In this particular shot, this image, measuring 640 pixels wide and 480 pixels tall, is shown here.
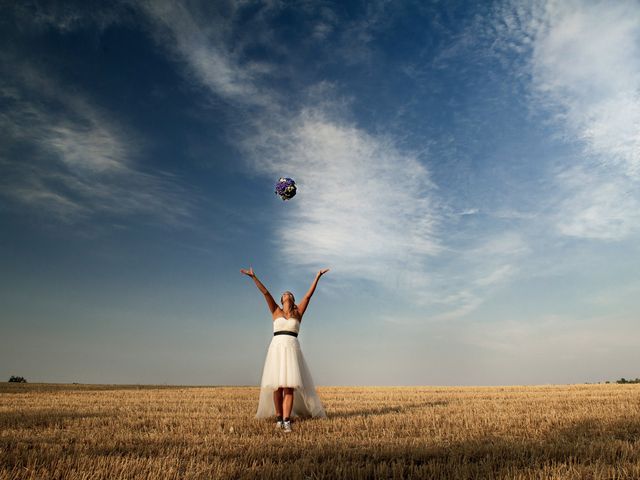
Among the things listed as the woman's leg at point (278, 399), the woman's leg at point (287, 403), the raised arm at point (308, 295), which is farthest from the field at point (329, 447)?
the raised arm at point (308, 295)

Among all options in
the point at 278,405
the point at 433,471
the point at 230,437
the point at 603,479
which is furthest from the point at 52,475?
the point at 603,479

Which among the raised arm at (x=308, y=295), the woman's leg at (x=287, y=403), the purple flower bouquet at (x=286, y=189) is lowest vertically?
the woman's leg at (x=287, y=403)

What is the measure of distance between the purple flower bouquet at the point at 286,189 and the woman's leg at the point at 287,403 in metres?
4.56

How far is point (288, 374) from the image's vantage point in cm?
1103

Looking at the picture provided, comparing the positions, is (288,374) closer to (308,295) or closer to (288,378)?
(288,378)

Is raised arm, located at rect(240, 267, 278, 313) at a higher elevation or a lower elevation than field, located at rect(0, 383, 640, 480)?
higher

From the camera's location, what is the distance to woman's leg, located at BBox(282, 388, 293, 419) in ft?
34.8

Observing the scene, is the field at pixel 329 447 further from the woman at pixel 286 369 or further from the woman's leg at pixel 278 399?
the woman's leg at pixel 278 399

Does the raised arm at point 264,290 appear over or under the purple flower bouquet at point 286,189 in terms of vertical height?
under

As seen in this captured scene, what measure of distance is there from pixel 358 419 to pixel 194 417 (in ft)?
13.2

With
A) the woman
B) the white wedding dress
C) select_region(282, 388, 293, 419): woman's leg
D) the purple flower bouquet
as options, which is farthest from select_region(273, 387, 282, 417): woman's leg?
the purple flower bouquet

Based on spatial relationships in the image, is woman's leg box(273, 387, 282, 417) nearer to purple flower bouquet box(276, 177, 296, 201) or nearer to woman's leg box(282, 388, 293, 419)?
woman's leg box(282, 388, 293, 419)

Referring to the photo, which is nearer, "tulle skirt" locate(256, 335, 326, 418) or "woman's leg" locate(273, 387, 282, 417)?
"tulle skirt" locate(256, 335, 326, 418)

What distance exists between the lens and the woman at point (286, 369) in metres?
11.0
